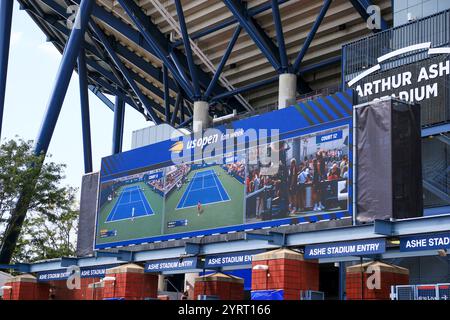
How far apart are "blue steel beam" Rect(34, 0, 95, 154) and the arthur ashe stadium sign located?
17.9 m

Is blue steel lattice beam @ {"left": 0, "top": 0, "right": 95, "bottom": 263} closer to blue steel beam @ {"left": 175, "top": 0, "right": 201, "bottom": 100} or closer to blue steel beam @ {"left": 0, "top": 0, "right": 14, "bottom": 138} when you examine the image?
blue steel beam @ {"left": 175, "top": 0, "right": 201, "bottom": 100}

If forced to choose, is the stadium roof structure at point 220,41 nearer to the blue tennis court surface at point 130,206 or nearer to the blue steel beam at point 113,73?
the blue steel beam at point 113,73

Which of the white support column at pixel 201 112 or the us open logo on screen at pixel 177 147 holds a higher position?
the white support column at pixel 201 112

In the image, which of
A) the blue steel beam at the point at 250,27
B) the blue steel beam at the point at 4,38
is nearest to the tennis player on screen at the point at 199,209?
the blue steel beam at the point at 250,27

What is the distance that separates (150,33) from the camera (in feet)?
160

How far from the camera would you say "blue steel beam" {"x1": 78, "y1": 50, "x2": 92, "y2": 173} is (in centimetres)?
5297

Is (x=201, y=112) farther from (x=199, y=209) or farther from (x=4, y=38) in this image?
(x=199, y=209)

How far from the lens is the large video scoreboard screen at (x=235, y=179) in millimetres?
26453

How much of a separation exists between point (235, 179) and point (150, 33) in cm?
2065

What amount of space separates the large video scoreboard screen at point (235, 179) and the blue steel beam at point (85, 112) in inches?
638

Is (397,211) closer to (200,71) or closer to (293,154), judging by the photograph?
(293,154)

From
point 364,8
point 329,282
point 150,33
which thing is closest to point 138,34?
point 150,33

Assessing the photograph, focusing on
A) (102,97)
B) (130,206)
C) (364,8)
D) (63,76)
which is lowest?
(130,206)
